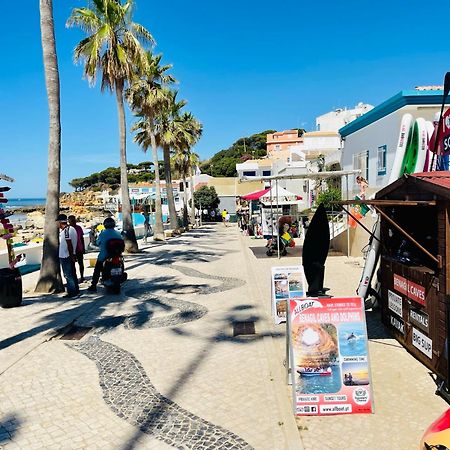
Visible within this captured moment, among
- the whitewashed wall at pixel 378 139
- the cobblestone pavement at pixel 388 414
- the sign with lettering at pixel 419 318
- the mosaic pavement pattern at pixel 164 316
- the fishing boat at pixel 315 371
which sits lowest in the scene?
the cobblestone pavement at pixel 388 414

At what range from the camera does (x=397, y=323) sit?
6.52 meters

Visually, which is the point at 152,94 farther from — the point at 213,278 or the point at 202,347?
the point at 202,347

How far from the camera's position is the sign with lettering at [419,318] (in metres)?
5.51

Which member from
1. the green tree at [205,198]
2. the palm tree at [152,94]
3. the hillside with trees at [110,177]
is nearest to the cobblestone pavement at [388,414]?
the palm tree at [152,94]

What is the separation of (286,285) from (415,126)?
4218 millimetres

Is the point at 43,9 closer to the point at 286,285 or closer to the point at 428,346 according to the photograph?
the point at 286,285

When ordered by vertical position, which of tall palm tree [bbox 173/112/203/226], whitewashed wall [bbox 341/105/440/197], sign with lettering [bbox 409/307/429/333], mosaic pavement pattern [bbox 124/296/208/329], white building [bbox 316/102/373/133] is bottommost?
mosaic pavement pattern [bbox 124/296/208/329]

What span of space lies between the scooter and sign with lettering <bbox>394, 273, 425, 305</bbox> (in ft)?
20.8

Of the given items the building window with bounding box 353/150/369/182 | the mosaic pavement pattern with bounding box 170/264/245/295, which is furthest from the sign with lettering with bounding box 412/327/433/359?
the building window with bounding box 353/150/369/182

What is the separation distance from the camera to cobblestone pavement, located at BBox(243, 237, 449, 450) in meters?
4.02

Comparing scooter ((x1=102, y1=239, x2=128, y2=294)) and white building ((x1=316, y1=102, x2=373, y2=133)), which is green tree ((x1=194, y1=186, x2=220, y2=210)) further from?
scooter ((x1=102, y1=239, x2=128, y2=294))

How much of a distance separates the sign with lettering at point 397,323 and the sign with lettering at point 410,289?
457 mm

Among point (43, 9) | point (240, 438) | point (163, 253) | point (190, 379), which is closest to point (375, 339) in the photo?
point (190, 379)

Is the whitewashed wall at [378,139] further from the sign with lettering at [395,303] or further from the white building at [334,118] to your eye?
the white building at [334,118]
